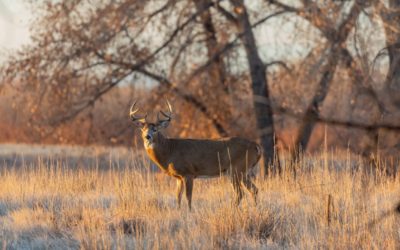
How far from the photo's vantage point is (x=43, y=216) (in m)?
8.06

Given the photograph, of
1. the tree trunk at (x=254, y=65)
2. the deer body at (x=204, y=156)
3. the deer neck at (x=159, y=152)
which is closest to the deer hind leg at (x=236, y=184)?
the deer body at (x=204, y=156)

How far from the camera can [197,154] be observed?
11188mm

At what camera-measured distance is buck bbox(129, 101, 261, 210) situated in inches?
431

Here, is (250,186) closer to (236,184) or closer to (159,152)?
(236,184)

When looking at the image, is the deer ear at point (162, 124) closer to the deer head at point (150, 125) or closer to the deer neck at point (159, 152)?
the deer head at point (150, 125)

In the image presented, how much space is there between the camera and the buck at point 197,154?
10935mm

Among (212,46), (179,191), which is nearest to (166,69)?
(212,46)

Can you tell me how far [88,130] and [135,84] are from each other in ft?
5.39

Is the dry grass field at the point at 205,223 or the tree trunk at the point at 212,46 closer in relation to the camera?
the dry grass field at the point at 205,223

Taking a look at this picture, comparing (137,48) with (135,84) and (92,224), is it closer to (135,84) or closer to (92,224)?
(135,84)

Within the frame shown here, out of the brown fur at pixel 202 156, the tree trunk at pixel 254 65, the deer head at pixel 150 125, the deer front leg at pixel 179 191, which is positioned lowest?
the deer front leg at pixel 179 191

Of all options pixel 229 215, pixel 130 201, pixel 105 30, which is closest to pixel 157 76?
pixel 105 30

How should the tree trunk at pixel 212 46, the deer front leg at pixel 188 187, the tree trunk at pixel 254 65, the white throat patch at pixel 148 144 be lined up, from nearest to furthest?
the deer front leg at pixel 188 187 < the white throat patch at pixel 148 144 < the tree trunk at pixel 254 65 < the tree trunk at pixel 212 46

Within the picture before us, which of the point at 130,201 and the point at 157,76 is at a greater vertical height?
the point at 157,76
